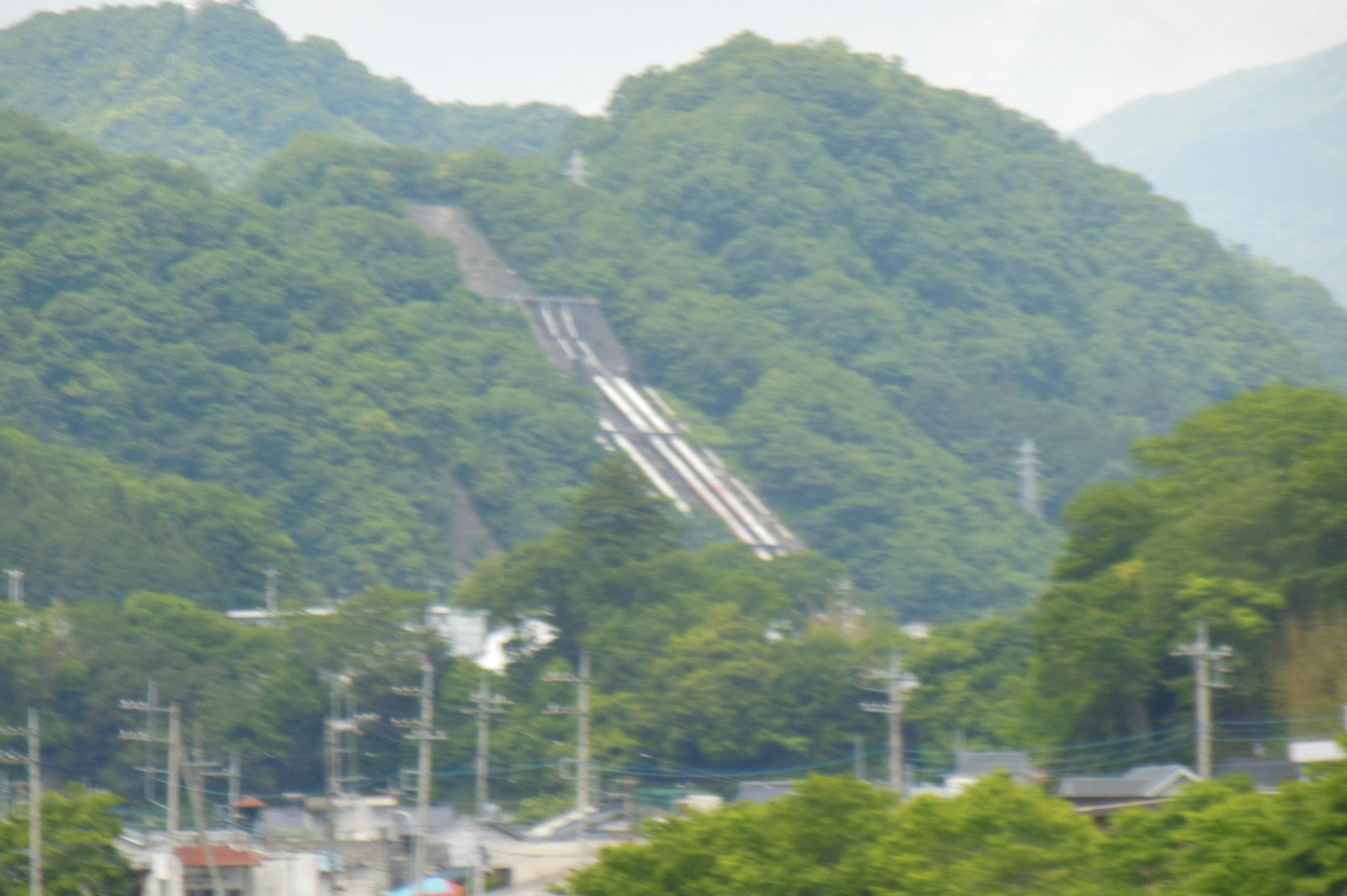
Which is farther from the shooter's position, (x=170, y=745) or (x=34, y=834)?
(x=170, y=745)

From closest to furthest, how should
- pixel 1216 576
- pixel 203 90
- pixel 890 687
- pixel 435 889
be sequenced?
pixel 435 889 → pixel 1216 576 → pixel 890 687 → pixel 203 90

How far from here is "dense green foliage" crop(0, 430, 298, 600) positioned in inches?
2387

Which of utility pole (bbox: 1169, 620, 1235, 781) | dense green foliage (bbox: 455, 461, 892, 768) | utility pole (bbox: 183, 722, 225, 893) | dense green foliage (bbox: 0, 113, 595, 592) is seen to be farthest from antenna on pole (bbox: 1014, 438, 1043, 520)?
utility pole (bbox: 1169, 620, 1235, 781)

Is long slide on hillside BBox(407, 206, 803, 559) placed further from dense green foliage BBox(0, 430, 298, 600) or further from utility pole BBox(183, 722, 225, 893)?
utility pole BBox(183, 722, 225, 893)

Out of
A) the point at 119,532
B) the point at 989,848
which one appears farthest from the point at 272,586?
the point at 989,848

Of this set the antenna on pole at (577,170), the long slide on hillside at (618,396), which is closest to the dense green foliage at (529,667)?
the long slide on hillside at (618,396)

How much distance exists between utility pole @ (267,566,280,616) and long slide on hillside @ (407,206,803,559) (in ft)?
49.3

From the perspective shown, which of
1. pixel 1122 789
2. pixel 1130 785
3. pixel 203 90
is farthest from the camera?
pixel 203 90

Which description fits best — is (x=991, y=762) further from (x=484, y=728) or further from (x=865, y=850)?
(x=865, y=850)

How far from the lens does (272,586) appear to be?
6341 centimetres

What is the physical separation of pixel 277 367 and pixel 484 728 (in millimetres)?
49781

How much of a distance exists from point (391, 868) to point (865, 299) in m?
66.5

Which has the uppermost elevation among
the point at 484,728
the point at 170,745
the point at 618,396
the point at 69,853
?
the point at 618,396

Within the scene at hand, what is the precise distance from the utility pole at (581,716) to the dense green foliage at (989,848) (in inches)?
335
